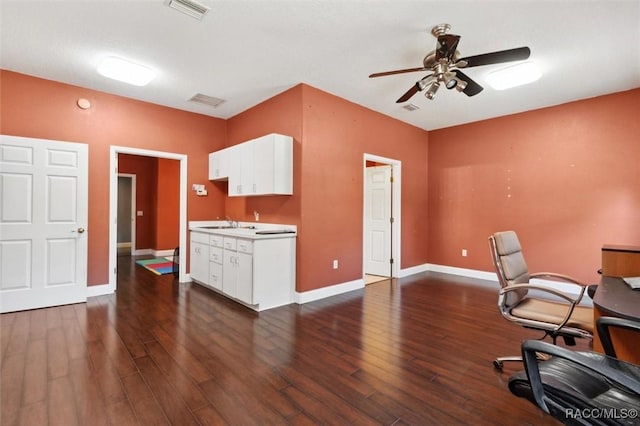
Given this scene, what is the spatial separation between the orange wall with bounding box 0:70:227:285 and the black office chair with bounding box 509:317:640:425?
196 inches

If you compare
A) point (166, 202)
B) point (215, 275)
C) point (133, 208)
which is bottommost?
point (215, 275)

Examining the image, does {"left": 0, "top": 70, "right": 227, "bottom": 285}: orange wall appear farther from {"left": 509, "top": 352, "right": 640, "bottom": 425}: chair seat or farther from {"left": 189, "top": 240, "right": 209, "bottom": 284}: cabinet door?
{"left": 509, "top": 352, "right": 640, "bottom": 425}: chair seat

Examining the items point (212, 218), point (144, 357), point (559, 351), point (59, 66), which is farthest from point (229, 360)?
point (59, 66)

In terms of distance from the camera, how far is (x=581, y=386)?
4.03ft

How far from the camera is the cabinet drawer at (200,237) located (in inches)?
181

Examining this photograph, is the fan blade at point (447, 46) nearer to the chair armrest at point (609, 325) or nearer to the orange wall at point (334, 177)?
the orange wall at point (334, 177)

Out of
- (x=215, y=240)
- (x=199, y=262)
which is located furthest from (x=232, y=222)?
(x=215, y=240)

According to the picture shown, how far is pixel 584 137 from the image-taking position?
14.6 ft

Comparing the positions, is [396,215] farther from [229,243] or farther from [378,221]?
[229,243]

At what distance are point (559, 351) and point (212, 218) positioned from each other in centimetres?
519

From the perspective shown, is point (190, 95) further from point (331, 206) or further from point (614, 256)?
point (614, 256)

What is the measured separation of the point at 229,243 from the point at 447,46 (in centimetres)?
330

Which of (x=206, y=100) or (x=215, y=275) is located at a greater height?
(x=206, y=100)

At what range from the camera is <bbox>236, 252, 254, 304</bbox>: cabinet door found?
3.62 metres
